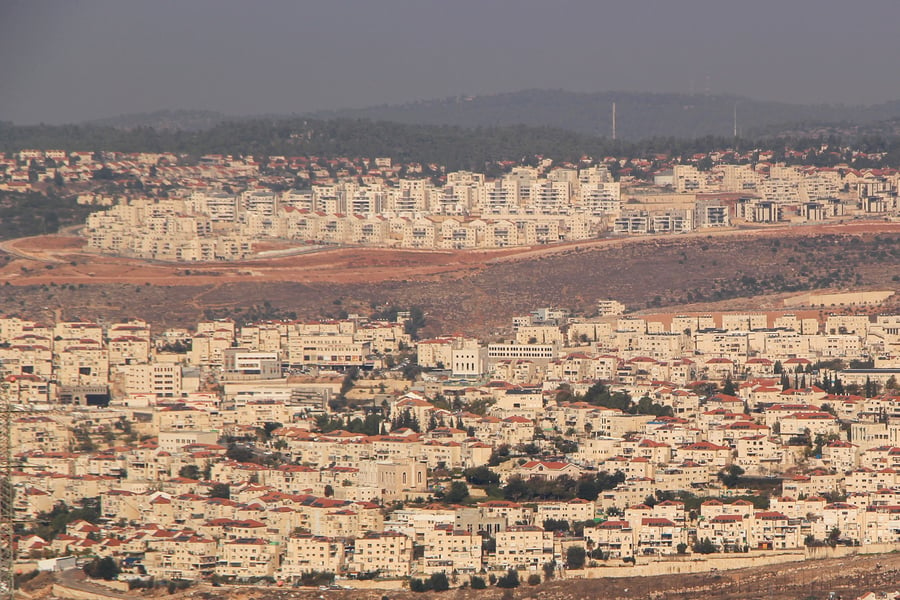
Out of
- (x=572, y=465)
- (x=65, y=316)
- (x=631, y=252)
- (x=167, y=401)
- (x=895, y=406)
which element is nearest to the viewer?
(x=572, y=465)

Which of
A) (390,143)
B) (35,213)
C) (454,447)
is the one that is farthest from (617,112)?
(454,447)

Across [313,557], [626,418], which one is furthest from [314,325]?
[313,557]

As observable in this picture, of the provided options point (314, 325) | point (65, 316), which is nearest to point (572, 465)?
point (314, 325)

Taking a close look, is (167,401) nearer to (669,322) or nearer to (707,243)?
(669,322)

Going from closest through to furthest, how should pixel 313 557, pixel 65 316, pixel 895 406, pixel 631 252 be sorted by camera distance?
pixel 313 557 < pixel 895 406 < pixel 65 316 < pixel 631 252

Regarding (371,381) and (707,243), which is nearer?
(371,381)

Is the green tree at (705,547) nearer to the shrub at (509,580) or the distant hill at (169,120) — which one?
the shrub at (509,580)

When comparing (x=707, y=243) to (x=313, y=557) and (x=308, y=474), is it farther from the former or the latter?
(x=313, y=557)
